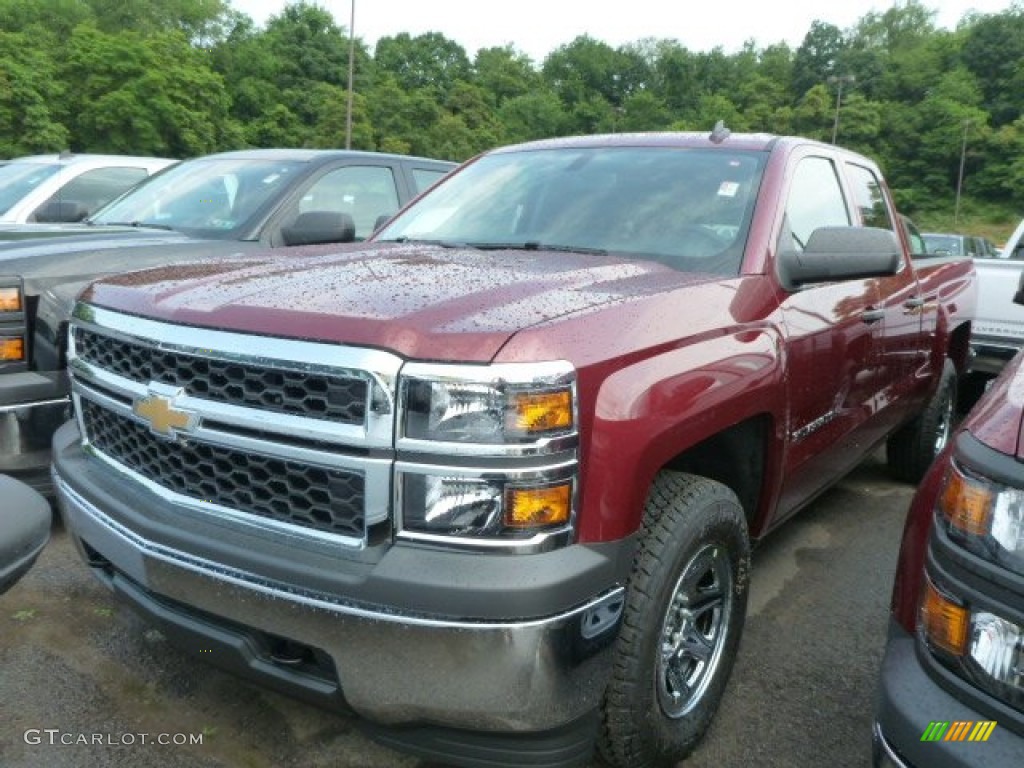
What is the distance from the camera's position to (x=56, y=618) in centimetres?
305

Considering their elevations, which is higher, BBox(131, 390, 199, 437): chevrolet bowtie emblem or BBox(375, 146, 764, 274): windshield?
BBox(375, 146, 764, 274): windshield

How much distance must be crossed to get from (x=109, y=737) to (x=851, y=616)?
2.63 meters

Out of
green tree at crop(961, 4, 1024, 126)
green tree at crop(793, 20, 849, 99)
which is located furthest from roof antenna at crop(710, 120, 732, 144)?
green tree at crop(793, 20, 849, 99)

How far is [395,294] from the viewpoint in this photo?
81.2 inches

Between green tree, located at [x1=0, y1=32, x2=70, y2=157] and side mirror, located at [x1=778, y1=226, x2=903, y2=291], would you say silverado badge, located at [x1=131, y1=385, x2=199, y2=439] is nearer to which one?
side mirror, located at [x1=778, y1=226, x2=903, y2=291]

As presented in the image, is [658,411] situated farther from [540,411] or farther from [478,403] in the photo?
[478,403]

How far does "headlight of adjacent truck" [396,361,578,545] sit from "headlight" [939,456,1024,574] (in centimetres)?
76

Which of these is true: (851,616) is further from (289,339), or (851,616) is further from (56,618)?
(56,618)

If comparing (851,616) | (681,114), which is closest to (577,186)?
(851,616)

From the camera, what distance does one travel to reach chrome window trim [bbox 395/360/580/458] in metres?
1.74

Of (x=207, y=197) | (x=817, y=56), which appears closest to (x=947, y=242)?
(x=207, y=197)

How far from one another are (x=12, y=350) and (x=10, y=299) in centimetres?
20

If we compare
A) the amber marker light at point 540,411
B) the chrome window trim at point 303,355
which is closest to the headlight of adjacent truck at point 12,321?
the chrome window trim at point 303,355

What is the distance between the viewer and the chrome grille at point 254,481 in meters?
1.87
